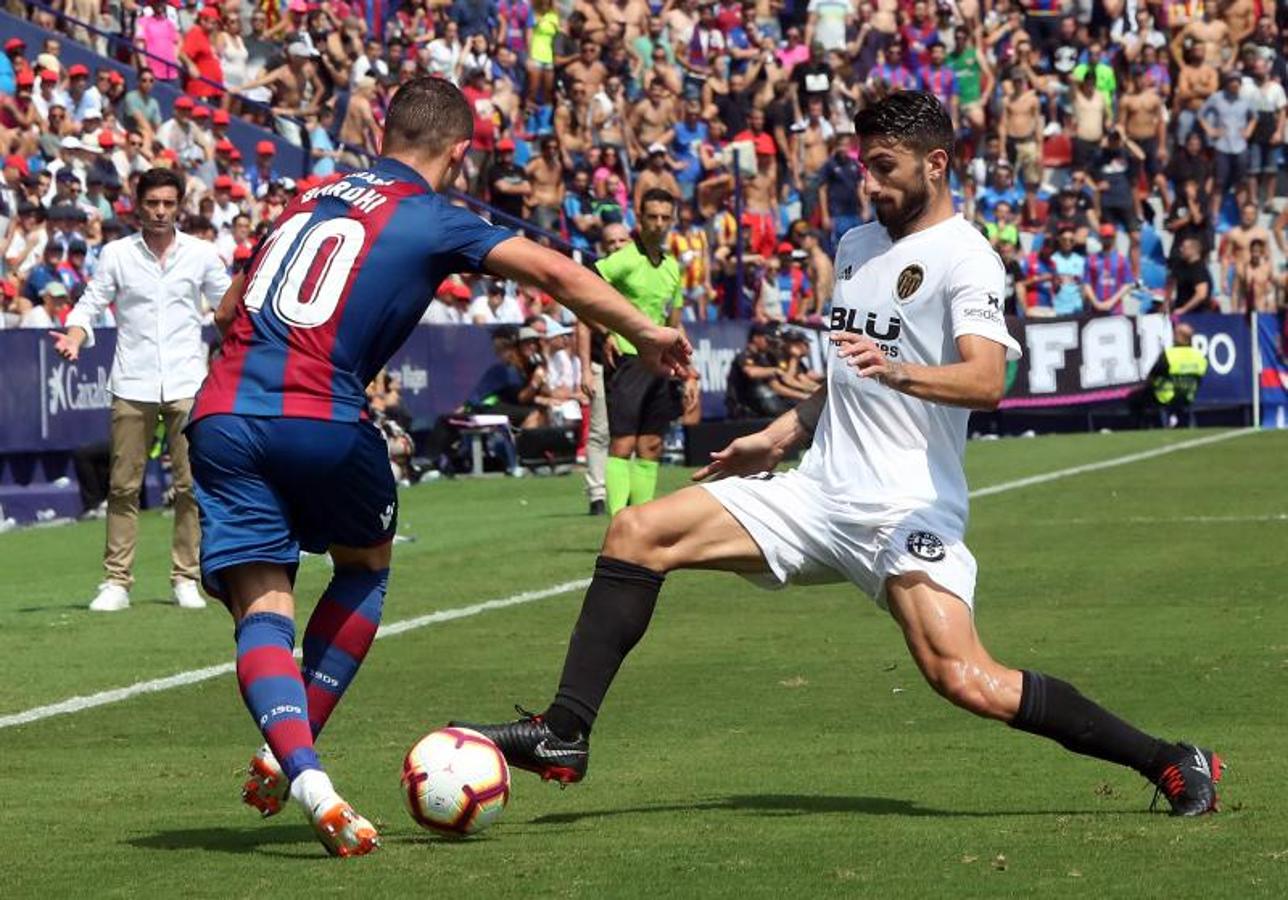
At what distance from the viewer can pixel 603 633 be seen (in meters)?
7.43

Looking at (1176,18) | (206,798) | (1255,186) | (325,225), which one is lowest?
(206,798)

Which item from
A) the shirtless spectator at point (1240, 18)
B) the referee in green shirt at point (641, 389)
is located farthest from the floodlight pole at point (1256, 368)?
the referee in green shirt at point (641, 389)

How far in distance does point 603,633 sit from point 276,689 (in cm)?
103

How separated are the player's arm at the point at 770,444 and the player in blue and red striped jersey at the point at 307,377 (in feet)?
2.59

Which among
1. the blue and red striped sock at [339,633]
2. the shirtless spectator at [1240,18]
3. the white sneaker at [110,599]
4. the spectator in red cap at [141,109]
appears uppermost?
the shirtless spectator at [1240,18]

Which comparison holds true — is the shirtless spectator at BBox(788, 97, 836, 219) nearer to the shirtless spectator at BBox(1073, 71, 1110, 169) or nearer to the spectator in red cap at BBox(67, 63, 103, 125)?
the shirtless spectator at BBox(1073, 71, 1110, 169)

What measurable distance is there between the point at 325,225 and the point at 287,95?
24.5m

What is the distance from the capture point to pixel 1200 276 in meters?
35.2

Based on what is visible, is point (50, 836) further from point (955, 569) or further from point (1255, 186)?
point (1255, 186)

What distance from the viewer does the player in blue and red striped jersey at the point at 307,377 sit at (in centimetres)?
690

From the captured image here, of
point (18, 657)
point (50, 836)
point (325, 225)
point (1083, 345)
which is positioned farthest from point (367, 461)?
point (1083, 345)

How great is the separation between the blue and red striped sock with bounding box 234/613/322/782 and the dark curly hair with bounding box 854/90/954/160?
2.16m

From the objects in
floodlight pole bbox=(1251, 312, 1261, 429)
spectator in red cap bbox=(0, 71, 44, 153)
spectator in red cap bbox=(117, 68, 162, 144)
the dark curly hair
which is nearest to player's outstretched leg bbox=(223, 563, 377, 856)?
the dark curly hair

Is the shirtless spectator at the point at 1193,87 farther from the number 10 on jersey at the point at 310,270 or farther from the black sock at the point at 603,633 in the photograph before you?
the number 10 on jersey at the point at 310,270
